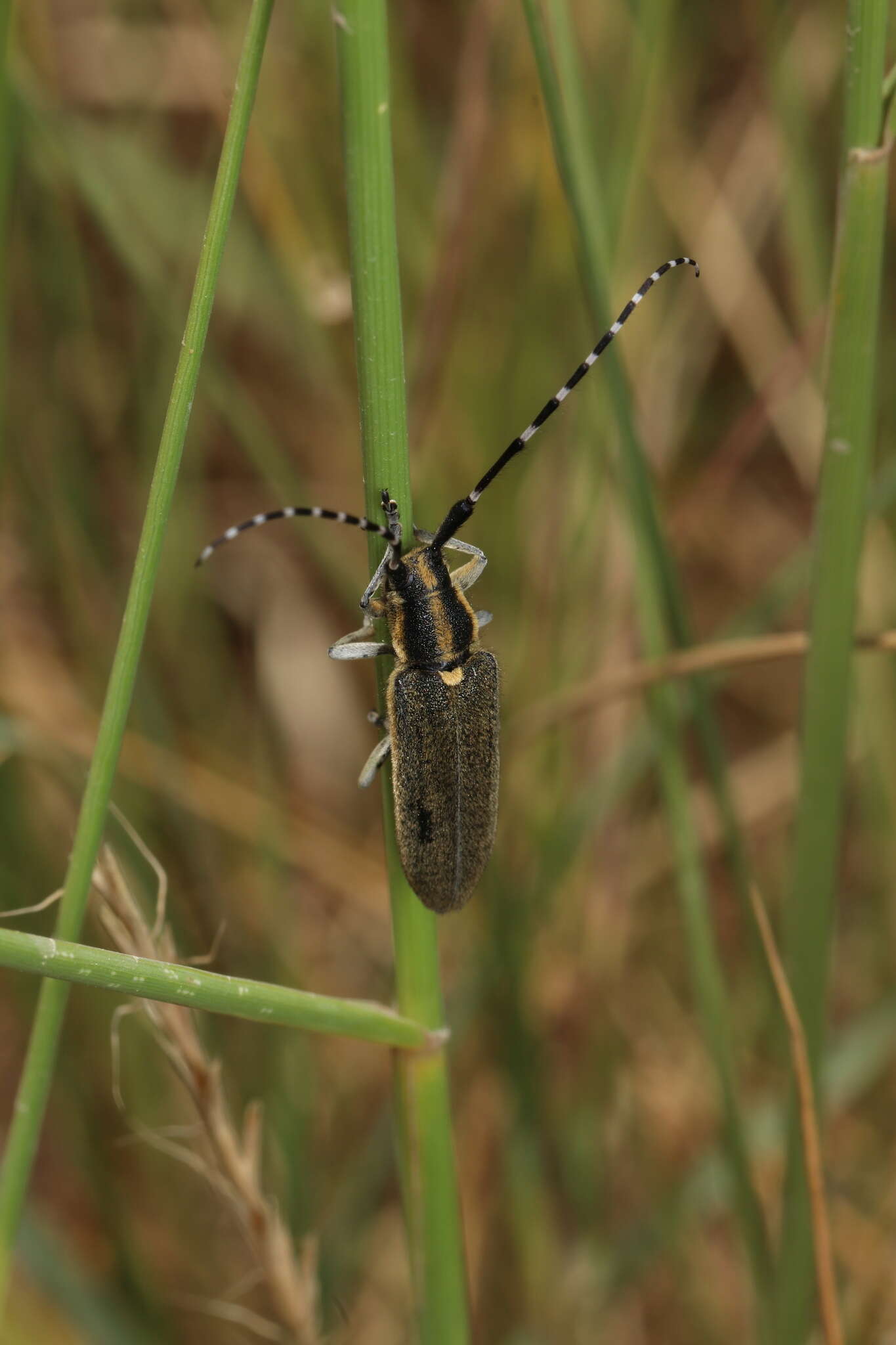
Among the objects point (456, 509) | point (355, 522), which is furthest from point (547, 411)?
point (355, 522)

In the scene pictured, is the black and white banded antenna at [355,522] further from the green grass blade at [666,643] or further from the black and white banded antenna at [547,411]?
the green grass blade at [666,643]

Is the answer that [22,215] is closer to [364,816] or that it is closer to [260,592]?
[260,592]

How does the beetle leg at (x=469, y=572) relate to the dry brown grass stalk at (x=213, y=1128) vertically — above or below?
above

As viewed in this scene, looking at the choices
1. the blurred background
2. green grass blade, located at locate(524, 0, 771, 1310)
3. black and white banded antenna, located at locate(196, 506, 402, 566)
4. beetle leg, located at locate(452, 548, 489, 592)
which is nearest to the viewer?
black and white banded antenna, located at locate(196, 506, 402, 566)

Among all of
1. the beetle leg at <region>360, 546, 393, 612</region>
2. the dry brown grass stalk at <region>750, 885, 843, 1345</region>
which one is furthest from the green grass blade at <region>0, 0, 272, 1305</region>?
the dry brown grass stalk at <region>750, 885, 843, 1345</region>

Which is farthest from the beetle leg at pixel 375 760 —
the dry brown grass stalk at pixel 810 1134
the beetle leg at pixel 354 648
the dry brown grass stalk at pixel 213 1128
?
the dry brown grass stalk at pixel 810 1134

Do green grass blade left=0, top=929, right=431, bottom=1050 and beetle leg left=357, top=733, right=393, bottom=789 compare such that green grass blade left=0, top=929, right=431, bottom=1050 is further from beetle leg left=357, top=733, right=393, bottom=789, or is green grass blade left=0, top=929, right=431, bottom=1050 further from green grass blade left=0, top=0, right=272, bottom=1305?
beetle leg left=357, top=733, right=393, bottom=789

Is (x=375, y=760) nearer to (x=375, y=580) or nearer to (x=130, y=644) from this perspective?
(x=375, y=580)
